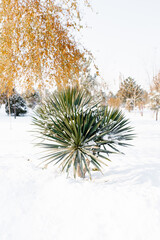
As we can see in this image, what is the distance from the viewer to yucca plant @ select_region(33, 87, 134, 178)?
3.15m

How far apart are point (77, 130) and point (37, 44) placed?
347 cm

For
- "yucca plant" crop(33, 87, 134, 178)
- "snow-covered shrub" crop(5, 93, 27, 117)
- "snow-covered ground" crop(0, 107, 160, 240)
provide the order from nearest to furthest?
"snow-covered ground" crop(0, 107, 160, 240)
"yucca plant" crop(33, 87, 134, 178)
"snow-covered shrub" crop(5, 93, 27, 117)

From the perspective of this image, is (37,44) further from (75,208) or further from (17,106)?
(17,106)

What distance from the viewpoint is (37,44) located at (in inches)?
196

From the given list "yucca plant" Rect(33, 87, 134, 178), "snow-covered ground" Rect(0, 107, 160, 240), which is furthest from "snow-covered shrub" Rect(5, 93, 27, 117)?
"snow-covered ground" Rect(0, 107, 160, 240)

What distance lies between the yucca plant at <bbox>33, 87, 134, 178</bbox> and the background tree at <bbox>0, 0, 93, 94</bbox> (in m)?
1.45

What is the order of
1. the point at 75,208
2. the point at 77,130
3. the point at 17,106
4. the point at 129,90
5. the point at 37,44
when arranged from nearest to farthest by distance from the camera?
the point at 75,208 → the point at 77,130 → the point at 37,44 → the point at 17,106 → the point at 129,90

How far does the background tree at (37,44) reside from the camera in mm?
4770

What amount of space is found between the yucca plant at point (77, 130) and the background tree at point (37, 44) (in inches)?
56.9

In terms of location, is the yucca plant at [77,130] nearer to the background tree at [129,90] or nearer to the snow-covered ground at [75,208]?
the snow-covered ground at [75,208]

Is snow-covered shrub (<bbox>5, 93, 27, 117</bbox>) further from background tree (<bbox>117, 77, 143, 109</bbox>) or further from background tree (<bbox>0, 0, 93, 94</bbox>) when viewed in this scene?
background tree (<bbox>117, 77, 143, 109</bbox>)

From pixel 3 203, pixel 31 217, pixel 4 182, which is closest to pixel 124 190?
pixel 31 217

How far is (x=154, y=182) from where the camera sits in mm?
3346

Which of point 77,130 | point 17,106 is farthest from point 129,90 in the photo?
point 77,130
